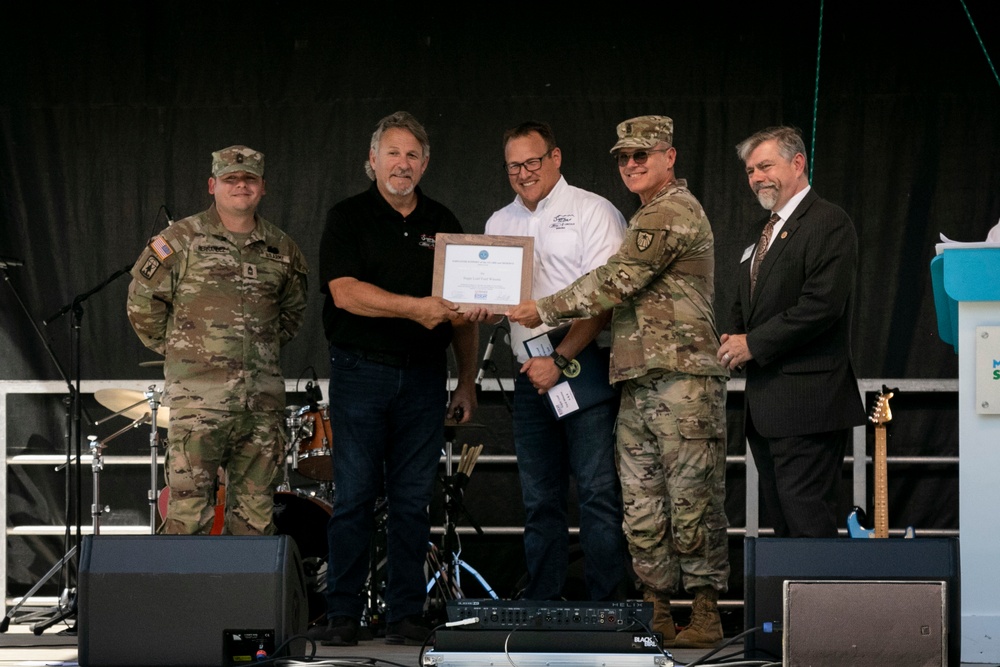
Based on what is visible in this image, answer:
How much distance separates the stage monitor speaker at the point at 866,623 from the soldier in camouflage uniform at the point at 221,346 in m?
2.27

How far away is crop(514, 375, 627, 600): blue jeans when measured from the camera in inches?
171

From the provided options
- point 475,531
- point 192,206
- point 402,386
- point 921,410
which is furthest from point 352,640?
point 921,410

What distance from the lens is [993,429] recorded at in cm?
381

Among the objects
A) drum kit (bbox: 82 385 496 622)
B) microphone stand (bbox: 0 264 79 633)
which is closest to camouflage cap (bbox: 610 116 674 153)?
drum kit (bbox: 82 385 496 622)

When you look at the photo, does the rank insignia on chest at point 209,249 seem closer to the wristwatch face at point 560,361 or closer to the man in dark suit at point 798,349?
the wristwatch face at point 560,361

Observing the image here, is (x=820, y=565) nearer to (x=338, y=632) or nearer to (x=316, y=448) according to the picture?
(x=338, y=632)

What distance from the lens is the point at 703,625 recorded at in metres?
4.25

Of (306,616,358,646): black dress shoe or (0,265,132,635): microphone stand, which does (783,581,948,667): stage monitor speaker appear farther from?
(0,265,132,635): microphone stand

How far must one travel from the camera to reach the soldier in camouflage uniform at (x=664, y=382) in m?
4.21

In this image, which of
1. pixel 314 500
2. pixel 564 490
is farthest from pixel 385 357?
pixel 314 500

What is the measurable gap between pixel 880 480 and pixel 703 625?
4.39 ft

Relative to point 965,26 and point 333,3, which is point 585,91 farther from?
point 965,26

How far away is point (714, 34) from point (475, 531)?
265 centimetres

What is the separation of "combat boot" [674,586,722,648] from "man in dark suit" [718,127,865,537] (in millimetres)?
344
